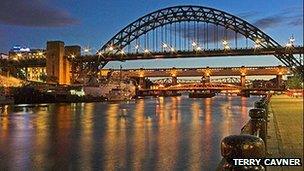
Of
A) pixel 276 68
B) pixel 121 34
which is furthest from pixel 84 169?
pixel 276 68

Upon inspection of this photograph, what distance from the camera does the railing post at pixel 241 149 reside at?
181 inches

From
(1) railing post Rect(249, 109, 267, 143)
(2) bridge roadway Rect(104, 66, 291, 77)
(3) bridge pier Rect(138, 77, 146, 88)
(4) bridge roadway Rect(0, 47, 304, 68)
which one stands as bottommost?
(1) railing post Rect(249, 109, 267, 143)

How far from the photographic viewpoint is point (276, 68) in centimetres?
16062

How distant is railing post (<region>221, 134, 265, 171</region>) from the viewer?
4.60m

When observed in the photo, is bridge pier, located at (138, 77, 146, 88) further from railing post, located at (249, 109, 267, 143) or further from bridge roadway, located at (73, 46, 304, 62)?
railing post, located at (249, 109, 267, 143)

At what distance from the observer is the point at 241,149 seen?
4.60 metres

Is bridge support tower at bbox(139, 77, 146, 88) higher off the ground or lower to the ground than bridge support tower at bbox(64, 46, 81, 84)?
lower

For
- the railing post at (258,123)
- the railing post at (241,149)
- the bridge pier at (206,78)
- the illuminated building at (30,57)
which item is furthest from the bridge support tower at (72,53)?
the railing post at (241,149)

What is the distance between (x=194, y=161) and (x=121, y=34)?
12061cm

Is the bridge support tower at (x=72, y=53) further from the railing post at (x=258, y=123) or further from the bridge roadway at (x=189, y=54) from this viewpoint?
the railing post at (x=258, y=123)

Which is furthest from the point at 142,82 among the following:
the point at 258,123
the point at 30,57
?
the point at 258,123

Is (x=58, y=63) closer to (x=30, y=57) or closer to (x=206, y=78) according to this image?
(x=30, y=57)

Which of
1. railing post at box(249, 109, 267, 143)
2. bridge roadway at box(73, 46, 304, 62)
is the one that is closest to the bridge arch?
bridge roadway at box(73, 46, 304, 62)

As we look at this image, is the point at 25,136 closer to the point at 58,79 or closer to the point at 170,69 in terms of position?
the point at 58,79
